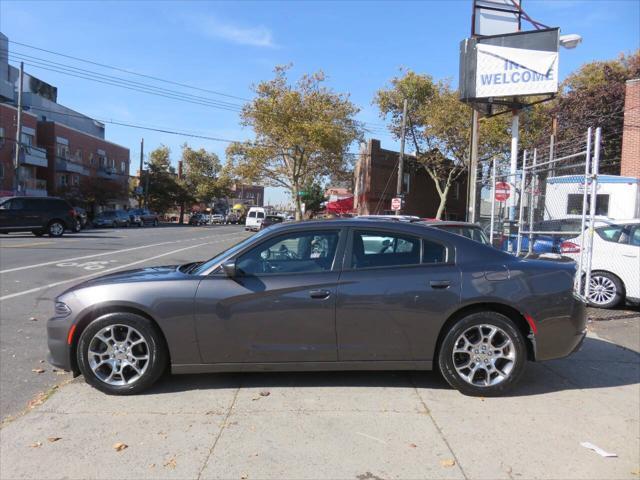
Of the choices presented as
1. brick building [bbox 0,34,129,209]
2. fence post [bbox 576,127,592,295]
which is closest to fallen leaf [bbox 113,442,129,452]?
fence post [bbox 576,127,592,295]

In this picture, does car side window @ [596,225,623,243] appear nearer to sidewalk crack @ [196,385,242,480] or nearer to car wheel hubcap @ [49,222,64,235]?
sidewalk crack @ [196,385,242,480]

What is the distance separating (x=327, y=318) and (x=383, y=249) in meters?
0.78

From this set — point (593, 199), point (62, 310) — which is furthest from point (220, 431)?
point (593, 199)

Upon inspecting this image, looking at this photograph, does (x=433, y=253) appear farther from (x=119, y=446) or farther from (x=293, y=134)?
(x=293, y=134)

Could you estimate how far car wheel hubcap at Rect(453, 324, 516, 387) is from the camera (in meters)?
4.26

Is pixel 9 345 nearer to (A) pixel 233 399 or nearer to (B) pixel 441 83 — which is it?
(A) pixel 233 399

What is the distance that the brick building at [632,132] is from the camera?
19828 millimetres

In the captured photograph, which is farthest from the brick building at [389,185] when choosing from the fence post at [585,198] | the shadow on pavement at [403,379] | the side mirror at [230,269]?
the side mirror at [230,269]

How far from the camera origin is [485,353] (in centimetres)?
427

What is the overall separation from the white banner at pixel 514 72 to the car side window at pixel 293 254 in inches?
435

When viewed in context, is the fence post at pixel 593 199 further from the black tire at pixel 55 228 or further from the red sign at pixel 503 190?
the black tire at pixel 55 228

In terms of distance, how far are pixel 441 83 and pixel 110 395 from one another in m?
36.2

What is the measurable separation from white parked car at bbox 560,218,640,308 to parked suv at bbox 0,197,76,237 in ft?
73.5

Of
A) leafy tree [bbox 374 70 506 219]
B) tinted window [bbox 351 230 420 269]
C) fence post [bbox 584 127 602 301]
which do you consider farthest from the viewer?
leafy tree [bbox 374 70 506 219]
